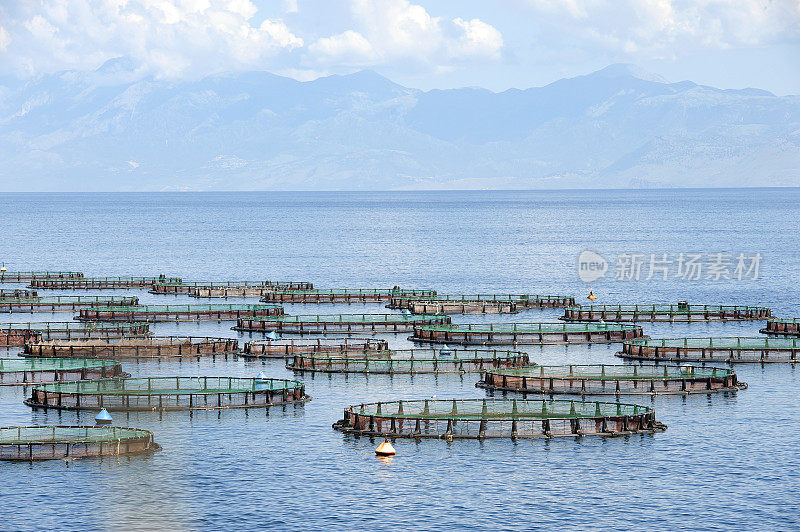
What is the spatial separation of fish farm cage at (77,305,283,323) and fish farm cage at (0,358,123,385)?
3986cm

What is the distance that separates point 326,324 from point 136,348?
24517 millimetres

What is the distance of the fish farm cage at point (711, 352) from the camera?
111688 mm

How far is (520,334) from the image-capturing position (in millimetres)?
124688

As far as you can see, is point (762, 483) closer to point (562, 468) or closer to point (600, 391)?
point (562, 468)

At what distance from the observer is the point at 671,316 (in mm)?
146625

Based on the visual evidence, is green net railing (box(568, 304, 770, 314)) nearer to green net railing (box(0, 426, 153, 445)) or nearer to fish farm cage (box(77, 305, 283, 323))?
fish farm cage (box(77, 305, 283, 323))

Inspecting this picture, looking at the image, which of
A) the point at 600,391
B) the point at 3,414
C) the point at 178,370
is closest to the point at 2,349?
the point at 178,370

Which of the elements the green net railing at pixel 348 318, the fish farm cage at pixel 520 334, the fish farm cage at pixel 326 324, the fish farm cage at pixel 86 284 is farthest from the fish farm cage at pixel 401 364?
the fish farm cage at pixel 86 284

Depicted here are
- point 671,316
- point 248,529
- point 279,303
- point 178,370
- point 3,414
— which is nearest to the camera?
point 248,529

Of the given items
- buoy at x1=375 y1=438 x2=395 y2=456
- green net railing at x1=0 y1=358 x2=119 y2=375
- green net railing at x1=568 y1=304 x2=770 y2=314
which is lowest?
buoy at x1=375 y1=438 x2=395 y2=456

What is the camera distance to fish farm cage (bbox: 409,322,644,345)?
123625 millimetres

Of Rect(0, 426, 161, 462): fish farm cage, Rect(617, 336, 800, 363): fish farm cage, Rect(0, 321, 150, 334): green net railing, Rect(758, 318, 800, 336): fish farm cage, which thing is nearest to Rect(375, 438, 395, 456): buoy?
Rect(0, 426, 161, 462): fish farm cage

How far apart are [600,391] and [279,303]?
73256 millimetres

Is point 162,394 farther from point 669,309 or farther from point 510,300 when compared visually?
point 669,309
